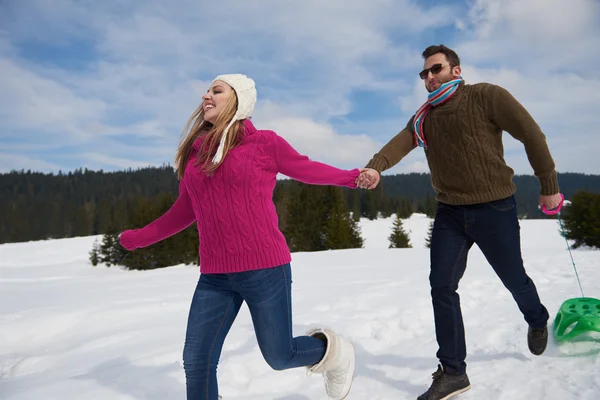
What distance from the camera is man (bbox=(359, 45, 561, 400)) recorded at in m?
3.02

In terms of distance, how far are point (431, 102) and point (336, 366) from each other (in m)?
2.03

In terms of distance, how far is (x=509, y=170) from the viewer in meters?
3.11

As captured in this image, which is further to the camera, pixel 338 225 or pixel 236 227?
pixel 338 225

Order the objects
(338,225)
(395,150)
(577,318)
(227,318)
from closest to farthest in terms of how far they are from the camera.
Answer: (227,318), (395,150), (577,318), (338,225)

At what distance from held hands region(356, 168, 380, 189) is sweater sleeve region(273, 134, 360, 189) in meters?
0.21

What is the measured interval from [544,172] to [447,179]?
662 millimetres

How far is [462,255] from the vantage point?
321 cm

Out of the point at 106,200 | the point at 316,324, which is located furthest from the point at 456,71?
the point at 106,200

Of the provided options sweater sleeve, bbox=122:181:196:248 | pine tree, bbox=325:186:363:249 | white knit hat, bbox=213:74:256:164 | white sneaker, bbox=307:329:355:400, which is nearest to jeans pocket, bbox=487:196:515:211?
white sneaker, bbox=307:329:355:400

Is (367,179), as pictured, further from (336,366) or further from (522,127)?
(336,366)

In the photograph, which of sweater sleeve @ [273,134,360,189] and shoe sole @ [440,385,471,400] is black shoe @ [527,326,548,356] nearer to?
shoe sole @ [440,385,471,400]

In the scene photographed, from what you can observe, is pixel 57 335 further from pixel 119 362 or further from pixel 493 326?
pixel 493 326

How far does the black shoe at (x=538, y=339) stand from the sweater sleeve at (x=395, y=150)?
5.80ft

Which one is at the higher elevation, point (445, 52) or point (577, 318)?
point (445, 52)
